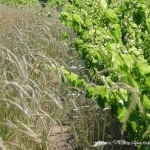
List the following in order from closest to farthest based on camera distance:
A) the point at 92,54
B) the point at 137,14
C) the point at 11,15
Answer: the point at 92,54 < the point at 137,14 < the point at 11,15

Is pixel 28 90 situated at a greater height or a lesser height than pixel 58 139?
greater

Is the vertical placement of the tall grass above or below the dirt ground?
above

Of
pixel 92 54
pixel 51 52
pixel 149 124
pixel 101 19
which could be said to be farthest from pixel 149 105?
pixel 51 52

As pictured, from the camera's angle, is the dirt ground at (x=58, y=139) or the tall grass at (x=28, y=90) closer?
the tall grass at (x=28, y=90)

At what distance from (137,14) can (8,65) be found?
162 centimetres

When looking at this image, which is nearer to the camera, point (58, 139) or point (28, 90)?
point (28, 90)

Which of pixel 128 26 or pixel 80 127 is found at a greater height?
pixel 128 26

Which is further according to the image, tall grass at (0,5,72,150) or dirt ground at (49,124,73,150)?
dirt ground at (49,124,73,150)

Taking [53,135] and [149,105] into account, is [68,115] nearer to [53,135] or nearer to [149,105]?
[53,135]

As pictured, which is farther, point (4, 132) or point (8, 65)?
point (8, 65)

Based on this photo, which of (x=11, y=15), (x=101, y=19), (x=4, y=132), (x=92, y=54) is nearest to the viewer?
(x=4, y=132)

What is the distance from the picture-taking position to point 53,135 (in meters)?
5.53

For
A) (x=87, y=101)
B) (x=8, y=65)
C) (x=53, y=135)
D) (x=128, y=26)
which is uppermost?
(x=128, y=26)

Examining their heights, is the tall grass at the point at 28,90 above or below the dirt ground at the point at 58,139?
above
